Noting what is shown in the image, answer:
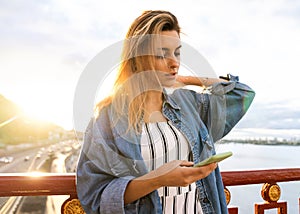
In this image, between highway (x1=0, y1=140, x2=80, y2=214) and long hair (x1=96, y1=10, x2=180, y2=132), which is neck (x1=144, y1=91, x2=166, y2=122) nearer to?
long hair (x1=96, y1=10, x2=180, y2=132)

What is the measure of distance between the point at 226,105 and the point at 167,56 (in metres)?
0.38

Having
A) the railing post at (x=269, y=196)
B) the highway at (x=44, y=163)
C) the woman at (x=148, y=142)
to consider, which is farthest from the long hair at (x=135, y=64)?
the highway at (x=44, y=163)

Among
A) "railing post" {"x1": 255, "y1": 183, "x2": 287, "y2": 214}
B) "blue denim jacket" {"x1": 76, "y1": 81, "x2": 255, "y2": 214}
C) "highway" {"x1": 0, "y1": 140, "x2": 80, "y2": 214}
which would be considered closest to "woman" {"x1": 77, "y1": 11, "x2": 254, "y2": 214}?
"blue denim jacket" {"x1": 76, "y1": 81, "x2": 255, "y2": 214}

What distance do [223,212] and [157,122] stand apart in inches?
15.8

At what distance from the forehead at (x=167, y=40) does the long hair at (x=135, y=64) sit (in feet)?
0.05

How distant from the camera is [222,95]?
1.34m

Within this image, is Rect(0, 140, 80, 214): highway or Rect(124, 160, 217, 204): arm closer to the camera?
Rect(124, 160, 217, 204): arm

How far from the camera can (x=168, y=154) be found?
3.68 ft

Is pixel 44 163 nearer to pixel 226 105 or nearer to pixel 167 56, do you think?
pixel 226 105

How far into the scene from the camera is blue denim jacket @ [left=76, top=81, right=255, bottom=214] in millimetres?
1025

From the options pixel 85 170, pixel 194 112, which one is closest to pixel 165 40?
pixel 194 112

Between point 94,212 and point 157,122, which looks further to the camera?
point 157,122

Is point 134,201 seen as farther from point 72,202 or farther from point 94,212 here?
point 72,202

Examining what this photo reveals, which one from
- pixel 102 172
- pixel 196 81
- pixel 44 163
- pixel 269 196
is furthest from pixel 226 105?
pixel 44 163
